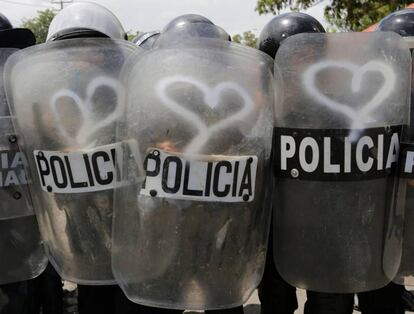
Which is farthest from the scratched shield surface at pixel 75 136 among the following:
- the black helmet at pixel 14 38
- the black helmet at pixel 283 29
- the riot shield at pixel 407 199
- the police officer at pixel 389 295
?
the police officer at pixel 389 295

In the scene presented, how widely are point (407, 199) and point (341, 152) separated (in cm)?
32

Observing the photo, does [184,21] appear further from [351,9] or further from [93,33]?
[351,9]

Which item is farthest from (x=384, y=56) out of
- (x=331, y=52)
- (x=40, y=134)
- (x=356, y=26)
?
(x=356, y=26)

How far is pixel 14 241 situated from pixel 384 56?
144 cm

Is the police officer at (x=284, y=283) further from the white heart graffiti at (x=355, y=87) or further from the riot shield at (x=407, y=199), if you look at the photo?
the white heart graffiti at (x=355, y=87)

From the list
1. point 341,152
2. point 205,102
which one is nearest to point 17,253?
point 205,102

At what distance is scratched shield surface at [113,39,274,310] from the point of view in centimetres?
160

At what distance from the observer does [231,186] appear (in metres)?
1.63

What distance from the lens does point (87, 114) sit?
175cm

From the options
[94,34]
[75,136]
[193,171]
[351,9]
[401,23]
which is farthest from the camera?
[351,9]

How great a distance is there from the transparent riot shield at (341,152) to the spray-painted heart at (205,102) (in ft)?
0.62

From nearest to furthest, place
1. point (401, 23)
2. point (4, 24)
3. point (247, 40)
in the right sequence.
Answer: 1. point (401, 23)
2. point (4, 24)
3. point (247, 40)

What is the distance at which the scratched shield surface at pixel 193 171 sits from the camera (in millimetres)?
1597

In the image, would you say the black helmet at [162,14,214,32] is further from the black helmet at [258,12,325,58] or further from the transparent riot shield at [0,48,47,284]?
the transparent riot shield at [0,48,47,284]
